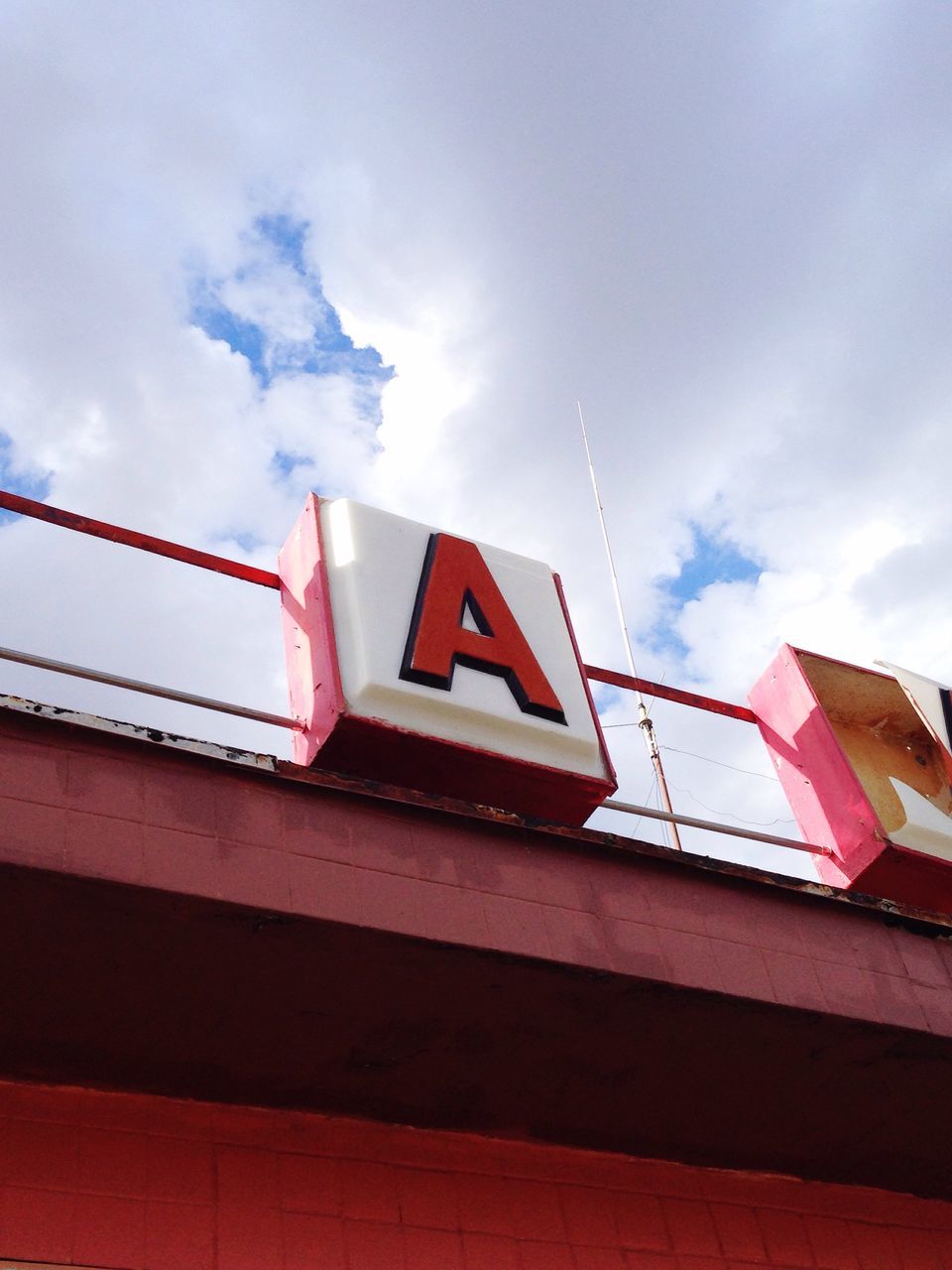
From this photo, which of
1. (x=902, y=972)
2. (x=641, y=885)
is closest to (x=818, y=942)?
(x=902, y=972)

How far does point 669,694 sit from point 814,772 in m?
0.86

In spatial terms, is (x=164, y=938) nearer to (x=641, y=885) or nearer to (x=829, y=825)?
(x=641, y=885)

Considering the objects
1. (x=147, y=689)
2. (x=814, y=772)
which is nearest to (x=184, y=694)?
(x=147, y=689)

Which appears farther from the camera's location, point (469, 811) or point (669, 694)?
point (669, 694)

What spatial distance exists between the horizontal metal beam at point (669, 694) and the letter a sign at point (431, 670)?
1.90 feet

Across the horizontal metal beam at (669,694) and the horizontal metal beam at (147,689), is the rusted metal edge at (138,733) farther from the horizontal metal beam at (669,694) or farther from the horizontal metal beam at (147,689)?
the horizontal metal beam at (669,694)

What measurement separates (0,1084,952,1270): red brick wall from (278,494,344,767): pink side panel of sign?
151cm

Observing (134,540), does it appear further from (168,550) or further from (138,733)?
(138,733)

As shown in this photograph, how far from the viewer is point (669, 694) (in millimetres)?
6984

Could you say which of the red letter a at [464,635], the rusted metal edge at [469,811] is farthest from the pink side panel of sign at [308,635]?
the rusted metal edge at [469,811]

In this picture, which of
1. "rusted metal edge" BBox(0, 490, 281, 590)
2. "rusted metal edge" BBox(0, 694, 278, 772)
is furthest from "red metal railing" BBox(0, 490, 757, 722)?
"rusted metal edge" BBox(0, 694, 278, 772)

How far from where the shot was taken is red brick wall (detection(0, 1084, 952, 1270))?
12.4 ft

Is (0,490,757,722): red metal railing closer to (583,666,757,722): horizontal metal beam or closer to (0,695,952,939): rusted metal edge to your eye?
(583,666,757,722): horizontal metal beam

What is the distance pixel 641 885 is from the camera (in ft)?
15.0
